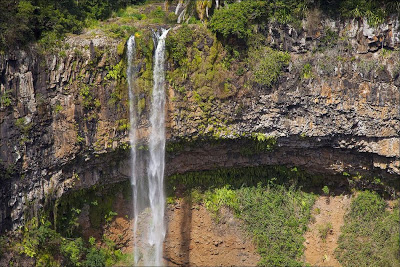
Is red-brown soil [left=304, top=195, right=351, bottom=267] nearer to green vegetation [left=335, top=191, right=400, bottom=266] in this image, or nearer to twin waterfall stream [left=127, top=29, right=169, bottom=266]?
green vegetation [left=335, top=191, right=400, bottom=266]

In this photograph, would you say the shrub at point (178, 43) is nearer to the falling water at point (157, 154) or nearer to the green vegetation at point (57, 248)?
the falling water at point (157, 154)

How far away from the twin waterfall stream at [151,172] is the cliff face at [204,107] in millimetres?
274

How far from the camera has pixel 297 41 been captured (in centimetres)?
1797

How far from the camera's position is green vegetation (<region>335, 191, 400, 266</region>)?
1836 centimetres

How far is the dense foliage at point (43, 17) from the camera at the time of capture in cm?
1603

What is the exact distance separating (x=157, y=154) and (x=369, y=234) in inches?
333

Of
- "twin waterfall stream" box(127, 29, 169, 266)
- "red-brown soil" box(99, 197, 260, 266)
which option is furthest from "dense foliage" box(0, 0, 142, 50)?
"red-brown soil" box(99, 197, 260, 266)

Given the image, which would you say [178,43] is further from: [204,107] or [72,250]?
[72,250]

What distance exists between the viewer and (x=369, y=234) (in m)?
19.0

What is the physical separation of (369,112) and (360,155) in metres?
1.90

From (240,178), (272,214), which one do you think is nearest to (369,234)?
(272,214)

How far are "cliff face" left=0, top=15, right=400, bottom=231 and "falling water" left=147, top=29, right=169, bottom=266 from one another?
293mm

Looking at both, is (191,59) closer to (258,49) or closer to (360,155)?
(258,49)

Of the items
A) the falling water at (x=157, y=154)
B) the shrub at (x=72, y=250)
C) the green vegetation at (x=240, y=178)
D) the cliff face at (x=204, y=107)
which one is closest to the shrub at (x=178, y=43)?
the cliff face at (x=204, y=107)
